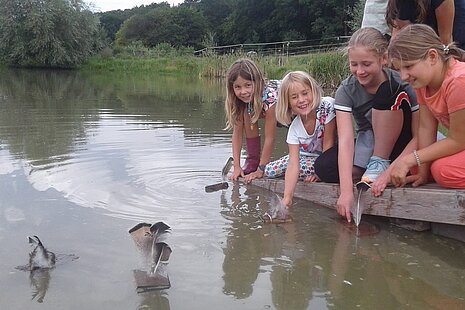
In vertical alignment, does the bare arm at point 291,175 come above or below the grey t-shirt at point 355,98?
below

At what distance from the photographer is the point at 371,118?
3.64m

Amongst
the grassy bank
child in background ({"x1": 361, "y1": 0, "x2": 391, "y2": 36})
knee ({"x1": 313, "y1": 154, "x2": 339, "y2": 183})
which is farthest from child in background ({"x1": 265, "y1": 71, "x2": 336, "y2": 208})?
the grassy bank

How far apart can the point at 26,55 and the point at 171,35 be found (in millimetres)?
34078

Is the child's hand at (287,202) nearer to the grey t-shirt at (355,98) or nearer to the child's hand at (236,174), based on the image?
the grey t-shirt at (355,98)

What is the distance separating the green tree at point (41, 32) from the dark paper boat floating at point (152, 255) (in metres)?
35.9

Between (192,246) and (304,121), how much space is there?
1.48m

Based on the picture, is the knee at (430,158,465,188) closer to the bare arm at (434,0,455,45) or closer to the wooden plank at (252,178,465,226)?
the wooden plank at (252,178,465,226)

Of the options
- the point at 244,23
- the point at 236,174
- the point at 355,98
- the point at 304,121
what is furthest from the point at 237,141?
the point at 244,23

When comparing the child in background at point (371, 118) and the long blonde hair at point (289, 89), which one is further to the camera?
the long blonde hair at point (289, 89)

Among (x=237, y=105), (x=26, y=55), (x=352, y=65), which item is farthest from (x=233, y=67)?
(x=26, y=55)

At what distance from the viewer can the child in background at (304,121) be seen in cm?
378

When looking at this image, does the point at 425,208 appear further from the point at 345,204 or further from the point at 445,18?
the point at 445,18

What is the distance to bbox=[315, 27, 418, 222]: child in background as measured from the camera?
3332mm

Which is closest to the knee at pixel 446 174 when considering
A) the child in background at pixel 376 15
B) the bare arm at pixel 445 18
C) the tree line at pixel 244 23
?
the bare arm at pixel 445 18
